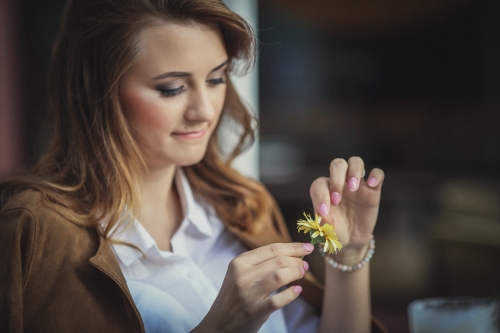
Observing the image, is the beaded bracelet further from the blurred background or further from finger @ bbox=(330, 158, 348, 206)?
the blurred background

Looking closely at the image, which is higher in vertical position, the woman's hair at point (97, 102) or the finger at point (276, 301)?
the woman's hair at point (97, 102)

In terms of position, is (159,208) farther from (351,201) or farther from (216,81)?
(351,201)

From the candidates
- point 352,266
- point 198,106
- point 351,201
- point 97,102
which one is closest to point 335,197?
point 351,201

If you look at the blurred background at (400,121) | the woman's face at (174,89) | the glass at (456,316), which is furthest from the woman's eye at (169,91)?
the blurred background at (400,121)

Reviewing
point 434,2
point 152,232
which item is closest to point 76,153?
point 152,232

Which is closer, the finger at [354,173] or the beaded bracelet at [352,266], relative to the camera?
the finger at [354,173]

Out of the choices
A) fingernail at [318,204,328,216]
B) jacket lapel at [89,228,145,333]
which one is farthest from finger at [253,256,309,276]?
jacket lapel at [89,228,145,333]

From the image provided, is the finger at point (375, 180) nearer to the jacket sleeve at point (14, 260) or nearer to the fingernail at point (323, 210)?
the fingernail at point (323, 210)

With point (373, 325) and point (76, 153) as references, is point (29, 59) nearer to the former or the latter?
point (76, 153)
